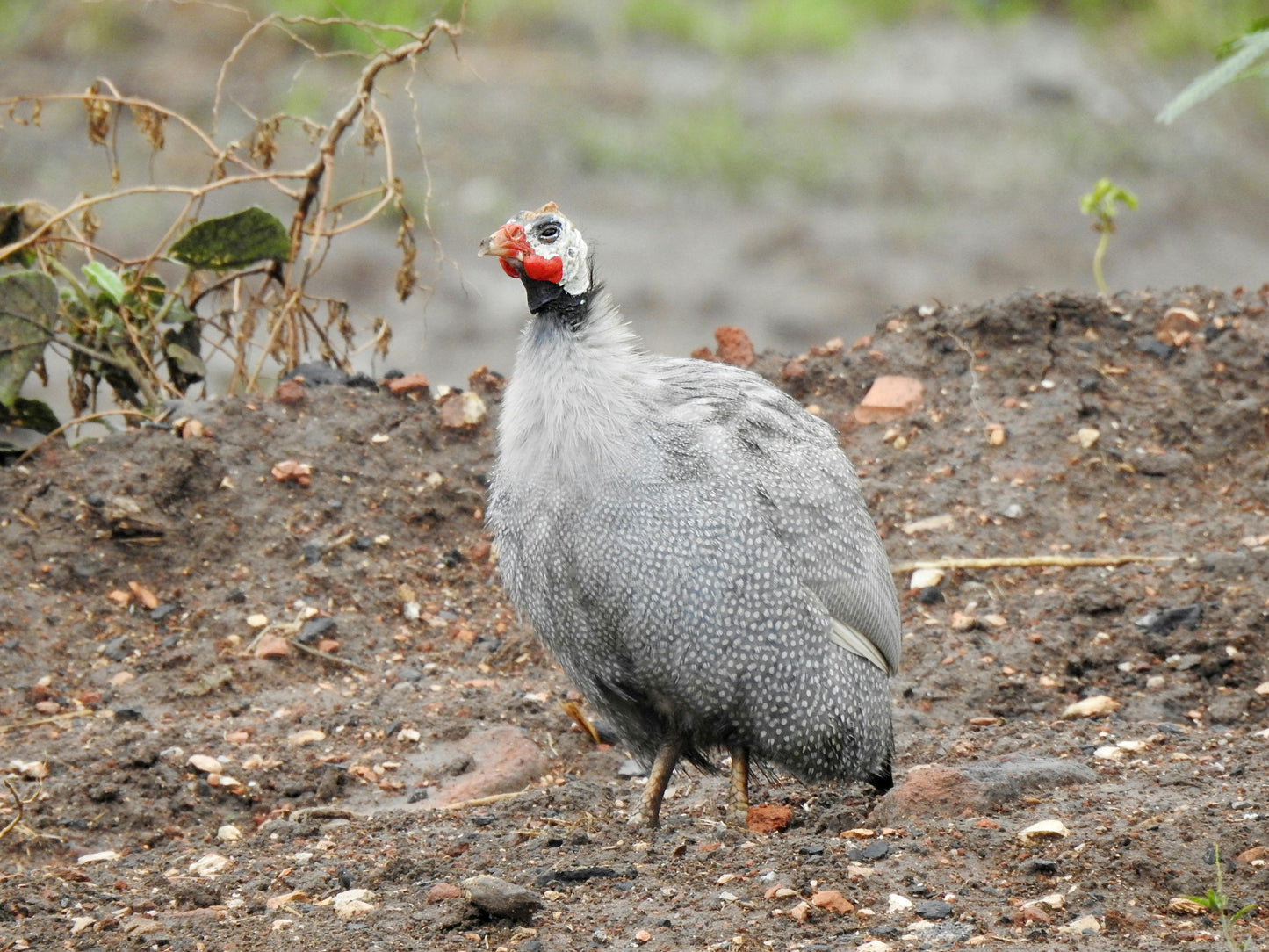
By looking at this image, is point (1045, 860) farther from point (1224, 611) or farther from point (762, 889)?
point (1224, 611)

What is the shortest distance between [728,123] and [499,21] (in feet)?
6.66

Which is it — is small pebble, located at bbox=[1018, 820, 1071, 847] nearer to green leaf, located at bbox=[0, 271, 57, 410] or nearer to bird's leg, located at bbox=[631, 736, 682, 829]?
bird's leg, located at bbox=[631, 736, 682, 829]

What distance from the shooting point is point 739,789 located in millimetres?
4066

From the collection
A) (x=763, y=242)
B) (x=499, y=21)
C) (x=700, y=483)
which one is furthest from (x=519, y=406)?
(x=499, y=21)

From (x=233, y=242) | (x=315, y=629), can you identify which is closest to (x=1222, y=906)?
(x=315, y=629)

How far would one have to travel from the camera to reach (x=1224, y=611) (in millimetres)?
4824

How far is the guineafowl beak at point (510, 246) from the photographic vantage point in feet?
12.7

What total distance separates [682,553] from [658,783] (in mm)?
615

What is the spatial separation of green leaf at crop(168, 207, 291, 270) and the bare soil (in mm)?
502

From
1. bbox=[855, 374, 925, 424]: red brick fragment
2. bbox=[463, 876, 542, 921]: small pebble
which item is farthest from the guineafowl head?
bbox=[855, 374, 925, 424]: red brick fragment

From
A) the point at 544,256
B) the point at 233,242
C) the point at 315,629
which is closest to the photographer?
the point at 544,256

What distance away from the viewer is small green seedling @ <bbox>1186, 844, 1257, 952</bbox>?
2652 millimetres

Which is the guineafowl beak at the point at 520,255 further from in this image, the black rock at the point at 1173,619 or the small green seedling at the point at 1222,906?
the black rock at the point at 1173,619

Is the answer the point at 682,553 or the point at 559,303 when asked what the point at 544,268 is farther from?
the point at 682,553
